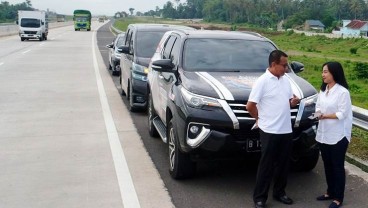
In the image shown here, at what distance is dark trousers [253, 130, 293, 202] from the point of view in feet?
16.0

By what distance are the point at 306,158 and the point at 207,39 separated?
2.26m

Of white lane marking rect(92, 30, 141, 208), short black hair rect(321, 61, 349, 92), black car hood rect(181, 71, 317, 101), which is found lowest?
white lane marking rect(92, 30, 141, 208)

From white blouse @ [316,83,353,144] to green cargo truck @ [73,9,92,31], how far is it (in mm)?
68385

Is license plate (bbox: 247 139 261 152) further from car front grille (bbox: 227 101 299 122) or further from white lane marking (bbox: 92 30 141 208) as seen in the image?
white lane marking (bbox: 92 30 141 208)

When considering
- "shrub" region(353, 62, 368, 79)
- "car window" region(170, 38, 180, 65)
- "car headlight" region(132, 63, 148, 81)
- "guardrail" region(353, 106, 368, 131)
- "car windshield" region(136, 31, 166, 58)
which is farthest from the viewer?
"shrub" region(353, 62, 368, 79)

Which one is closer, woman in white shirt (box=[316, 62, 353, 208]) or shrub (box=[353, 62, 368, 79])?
woman in white shirt (box=[316, 62, 353, 208])

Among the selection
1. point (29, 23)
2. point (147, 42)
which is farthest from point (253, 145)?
point (29, 23)

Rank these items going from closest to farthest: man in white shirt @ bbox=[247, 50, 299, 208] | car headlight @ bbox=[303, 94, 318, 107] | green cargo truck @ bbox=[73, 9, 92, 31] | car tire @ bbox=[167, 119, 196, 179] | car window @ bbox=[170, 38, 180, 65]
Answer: man in white shirt @ bbox=[247, 50, 299, 208], car headlight @ bbox=[303, 94, 318, 107], car tire @ bbox=[167, 119, 196, 179], car window @ bbox=[170, 38, 180, 65], green cargo truck @ bbox=[73, 9, 92, 31]

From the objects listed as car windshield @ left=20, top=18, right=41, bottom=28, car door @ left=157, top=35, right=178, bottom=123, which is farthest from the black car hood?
car windshield @ left=20, top=18, right=41, bottom=28

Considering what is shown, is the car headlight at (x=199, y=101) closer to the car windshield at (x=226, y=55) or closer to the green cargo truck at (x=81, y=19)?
the car windshield at (x=226, y=55)

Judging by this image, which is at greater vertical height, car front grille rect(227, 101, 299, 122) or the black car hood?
the black car hood

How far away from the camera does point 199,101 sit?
5.38m

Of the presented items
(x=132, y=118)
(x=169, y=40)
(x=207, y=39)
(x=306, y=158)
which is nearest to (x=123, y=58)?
(x=132, y=118)

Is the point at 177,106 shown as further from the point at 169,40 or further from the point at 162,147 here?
the point at 169,40
